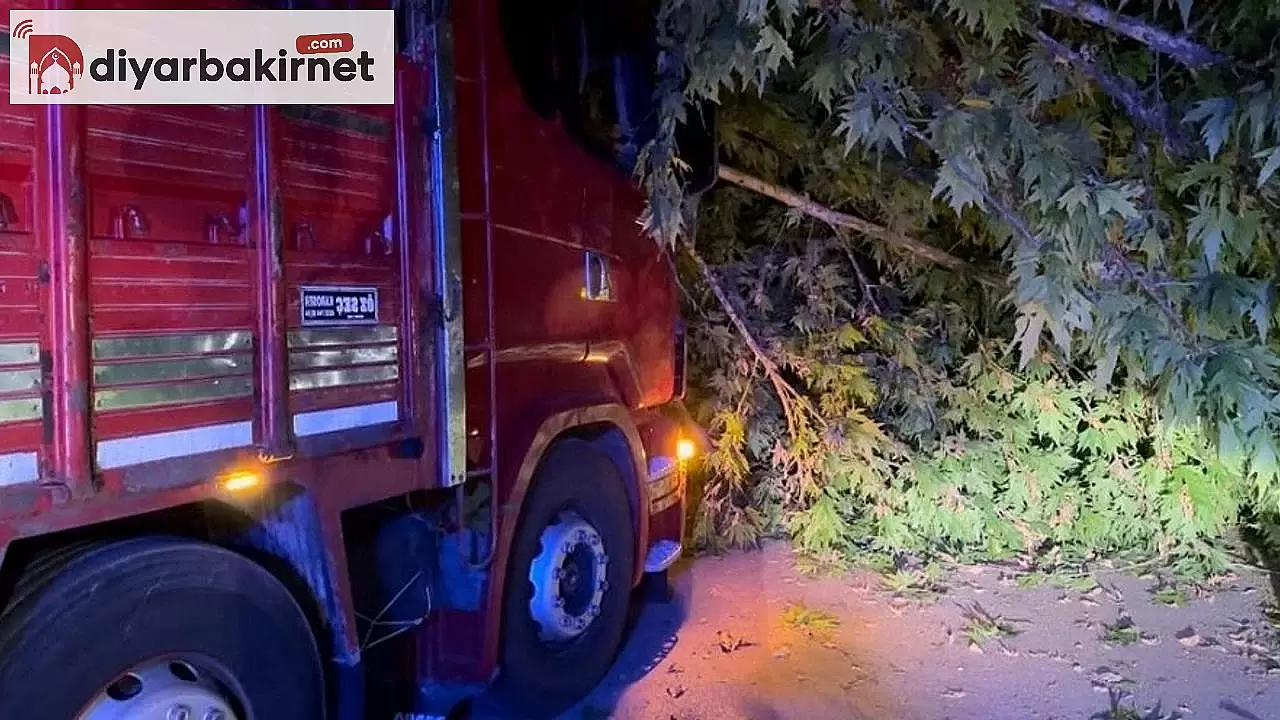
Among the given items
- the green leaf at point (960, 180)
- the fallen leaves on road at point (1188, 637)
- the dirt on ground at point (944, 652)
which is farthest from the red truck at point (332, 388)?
the fallen leaves on road at point (1188, 637)

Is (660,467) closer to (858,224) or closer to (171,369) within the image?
(858,224)

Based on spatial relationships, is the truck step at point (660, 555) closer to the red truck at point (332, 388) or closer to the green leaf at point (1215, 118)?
the red truck at point (332, 388)

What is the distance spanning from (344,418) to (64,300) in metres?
0.80

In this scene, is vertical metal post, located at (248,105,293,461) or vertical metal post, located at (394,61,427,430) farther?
vertical metal post, located at (394,61,427,430)

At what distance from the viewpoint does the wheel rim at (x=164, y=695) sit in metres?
2.06

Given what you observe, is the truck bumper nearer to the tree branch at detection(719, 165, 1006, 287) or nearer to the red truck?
the red truck

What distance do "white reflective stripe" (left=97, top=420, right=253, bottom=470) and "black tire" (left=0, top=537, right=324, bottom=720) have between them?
0.73ft

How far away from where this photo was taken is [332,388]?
2523mm

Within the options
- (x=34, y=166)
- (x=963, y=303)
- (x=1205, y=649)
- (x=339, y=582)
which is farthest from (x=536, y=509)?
(x=963, y=303)

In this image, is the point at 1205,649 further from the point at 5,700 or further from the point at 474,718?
the point at 5,700

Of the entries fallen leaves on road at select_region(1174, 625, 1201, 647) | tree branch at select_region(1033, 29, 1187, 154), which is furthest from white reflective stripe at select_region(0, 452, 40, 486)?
fallen leaves on road at select_region(1174, 625, 1201, 647)

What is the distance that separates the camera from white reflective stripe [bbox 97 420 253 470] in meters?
1.96

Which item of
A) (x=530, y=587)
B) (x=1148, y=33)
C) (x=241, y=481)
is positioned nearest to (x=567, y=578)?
(x=530, y=587)

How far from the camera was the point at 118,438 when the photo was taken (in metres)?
1.97
